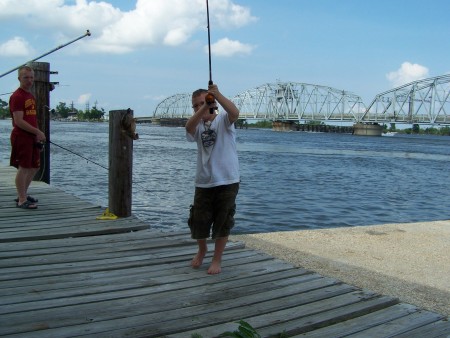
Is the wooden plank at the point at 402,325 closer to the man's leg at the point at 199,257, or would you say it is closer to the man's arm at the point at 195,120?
the man's leg at the point at 199,257

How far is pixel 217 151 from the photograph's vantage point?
3.60m

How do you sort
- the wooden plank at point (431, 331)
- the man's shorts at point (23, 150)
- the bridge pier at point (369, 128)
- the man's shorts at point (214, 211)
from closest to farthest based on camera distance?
the wooden plank at point (431, 331)
the man's shorts at point (214, 211)
the man's shorts at point (23, 150)
the bridge pier at point (369, 128)

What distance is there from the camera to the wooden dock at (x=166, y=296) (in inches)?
103

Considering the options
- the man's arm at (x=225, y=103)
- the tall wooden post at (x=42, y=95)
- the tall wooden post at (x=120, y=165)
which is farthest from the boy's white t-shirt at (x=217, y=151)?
the tall wooden post at (x=42, y=95)

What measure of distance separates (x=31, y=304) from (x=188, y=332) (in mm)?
927

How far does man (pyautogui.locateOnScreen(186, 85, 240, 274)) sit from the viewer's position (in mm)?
3582

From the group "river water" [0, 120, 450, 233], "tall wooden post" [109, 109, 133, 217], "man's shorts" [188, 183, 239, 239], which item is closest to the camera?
"man's shorts" [188, 183, 239, 239]

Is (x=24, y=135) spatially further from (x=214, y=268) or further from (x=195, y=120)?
(x=214, y=268)

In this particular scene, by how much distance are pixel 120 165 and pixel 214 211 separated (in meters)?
1.99

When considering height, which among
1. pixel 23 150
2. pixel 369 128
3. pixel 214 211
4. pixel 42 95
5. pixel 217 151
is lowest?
pixel 214 211

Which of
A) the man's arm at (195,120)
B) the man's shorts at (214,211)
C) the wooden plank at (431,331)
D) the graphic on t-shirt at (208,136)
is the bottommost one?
the wooden plank at (431,331)

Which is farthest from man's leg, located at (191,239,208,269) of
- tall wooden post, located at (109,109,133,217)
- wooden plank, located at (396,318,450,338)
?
tall wooden post, located at (109,109,133,217)

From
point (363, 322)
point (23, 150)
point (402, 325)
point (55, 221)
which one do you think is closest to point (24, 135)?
point (23, 150)

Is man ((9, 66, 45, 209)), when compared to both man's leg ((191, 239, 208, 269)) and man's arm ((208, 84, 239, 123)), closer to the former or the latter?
man's leg ((191, 239, 208, 269))
